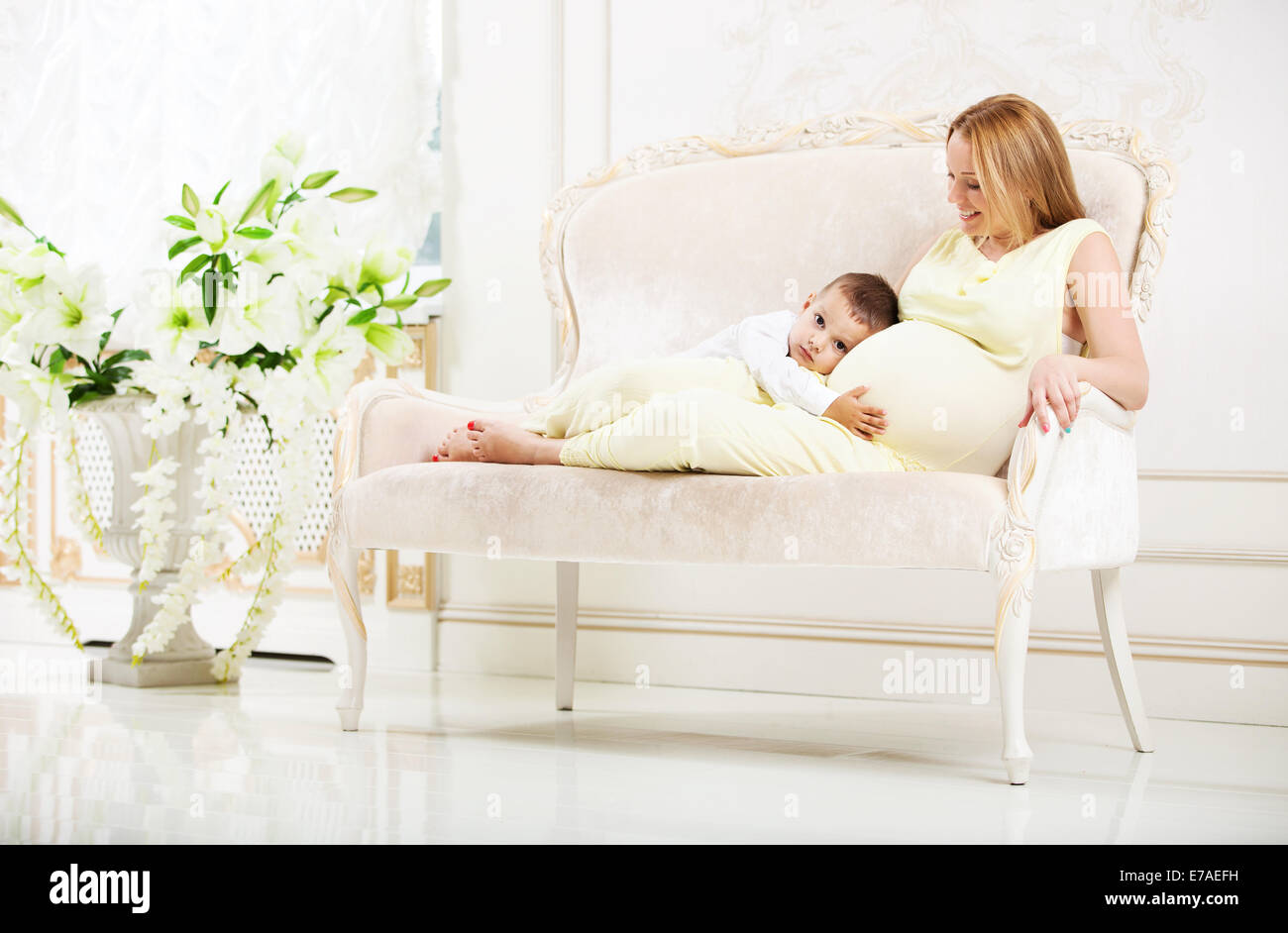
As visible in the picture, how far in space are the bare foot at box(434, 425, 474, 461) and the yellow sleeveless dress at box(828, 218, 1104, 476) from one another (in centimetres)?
62

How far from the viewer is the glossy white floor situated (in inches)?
60.7

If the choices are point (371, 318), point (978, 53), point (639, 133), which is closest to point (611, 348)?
point (371, 318)

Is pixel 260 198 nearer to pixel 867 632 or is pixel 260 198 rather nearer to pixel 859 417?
pixel 859 417

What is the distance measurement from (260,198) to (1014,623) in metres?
1.71

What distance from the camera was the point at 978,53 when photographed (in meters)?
2.74

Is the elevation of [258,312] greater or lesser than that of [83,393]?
greater

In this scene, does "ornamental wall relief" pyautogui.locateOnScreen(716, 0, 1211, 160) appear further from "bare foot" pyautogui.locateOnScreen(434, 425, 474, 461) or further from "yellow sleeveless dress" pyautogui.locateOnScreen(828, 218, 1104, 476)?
"bare foot" pyautogui.locateOnScreen(434, 425, 474, 461)

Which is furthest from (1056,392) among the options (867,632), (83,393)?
(83,393)

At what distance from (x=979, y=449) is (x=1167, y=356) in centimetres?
78

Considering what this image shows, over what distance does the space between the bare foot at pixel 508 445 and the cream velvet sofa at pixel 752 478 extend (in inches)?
3.2

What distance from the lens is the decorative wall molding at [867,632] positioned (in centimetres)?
255

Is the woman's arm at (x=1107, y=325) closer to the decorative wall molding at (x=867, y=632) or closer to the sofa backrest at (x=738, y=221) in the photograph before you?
the sofa backrest at (x=738, y=221)

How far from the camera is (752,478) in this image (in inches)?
74.2

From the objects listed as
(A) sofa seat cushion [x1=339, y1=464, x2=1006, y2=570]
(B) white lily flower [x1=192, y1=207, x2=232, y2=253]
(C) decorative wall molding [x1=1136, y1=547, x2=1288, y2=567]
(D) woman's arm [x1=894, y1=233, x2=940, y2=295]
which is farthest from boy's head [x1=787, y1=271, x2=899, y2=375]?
(B) white lily flower [x1=192, y1=207, x2=232, y2=253]
